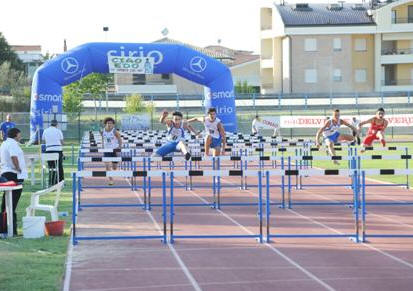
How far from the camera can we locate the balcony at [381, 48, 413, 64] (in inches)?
2950

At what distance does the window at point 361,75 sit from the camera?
3036 inches

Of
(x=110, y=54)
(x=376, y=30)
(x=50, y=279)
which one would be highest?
(x=376, y=30)

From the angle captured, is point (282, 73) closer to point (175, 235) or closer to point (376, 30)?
point (376, 30)

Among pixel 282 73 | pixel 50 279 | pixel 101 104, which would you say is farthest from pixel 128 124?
pixel 50 279

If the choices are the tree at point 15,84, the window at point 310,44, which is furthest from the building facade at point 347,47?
the tree at point 15,84

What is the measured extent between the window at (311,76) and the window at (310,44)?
67.5 inches

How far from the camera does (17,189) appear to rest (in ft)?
44.9

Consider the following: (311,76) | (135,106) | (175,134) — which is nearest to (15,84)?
(135,106)

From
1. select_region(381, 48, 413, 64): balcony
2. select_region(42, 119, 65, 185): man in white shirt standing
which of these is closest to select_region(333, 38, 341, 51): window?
select_region(381, 48, 413, 64): balcony

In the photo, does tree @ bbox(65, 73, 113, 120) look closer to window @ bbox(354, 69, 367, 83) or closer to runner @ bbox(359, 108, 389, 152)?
window @ bbox(354, 69, 367, 83)

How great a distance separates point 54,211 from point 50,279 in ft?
12.5

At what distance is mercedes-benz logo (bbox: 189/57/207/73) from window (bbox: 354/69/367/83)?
130ft

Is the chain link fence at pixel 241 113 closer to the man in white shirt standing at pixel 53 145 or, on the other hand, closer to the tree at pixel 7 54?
the tree at pixel 7 54

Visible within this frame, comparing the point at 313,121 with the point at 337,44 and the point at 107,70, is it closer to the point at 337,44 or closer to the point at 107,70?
the point at 107,70
